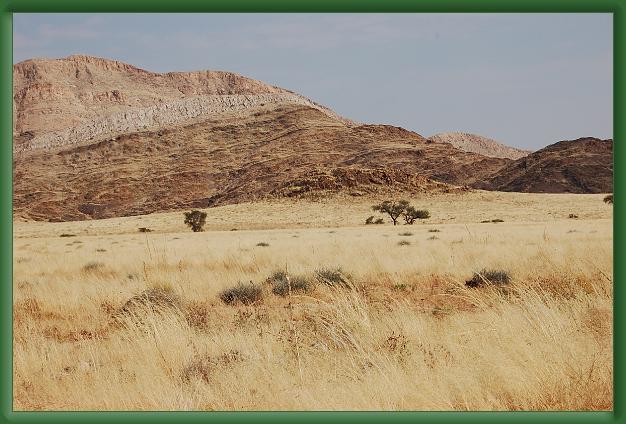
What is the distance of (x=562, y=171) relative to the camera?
134 m

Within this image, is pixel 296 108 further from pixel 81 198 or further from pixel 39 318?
pixel 39 318

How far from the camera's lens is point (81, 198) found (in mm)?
148625

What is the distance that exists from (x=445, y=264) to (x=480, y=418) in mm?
12189

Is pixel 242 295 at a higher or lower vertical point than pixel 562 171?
lower

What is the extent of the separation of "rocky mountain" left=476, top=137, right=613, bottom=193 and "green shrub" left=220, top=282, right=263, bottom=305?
420ft

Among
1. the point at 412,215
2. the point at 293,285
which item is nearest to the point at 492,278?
the point at 293,285

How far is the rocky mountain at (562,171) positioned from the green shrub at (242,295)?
12812 cm

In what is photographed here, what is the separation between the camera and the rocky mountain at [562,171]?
129 m

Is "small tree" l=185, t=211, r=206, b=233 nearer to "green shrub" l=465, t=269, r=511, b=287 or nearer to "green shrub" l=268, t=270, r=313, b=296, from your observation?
"green shrub" l=268, t=270, r=313, b=296

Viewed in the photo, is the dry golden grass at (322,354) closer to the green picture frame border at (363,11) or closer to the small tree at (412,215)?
the green picture frame border at (363,11)

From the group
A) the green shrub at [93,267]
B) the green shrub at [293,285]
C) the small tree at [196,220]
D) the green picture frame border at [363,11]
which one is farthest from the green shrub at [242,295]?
the small tree at [196,220]

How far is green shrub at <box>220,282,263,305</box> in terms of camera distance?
10438mm

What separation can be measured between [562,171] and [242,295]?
451 ft

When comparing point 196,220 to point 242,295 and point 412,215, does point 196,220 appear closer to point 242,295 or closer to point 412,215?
point 412,215
